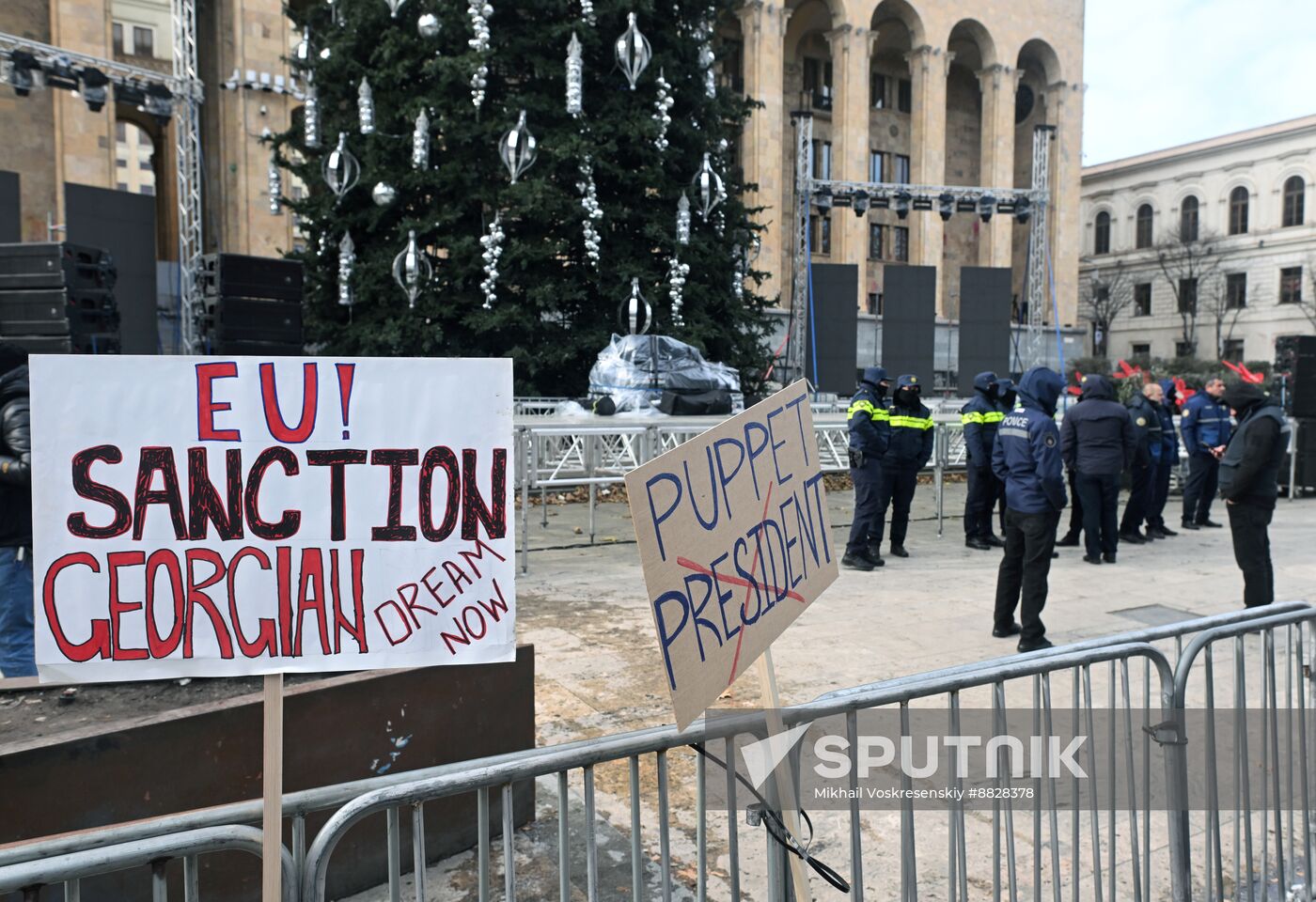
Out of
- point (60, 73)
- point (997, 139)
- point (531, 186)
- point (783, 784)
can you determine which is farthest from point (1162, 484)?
point (997, 139)

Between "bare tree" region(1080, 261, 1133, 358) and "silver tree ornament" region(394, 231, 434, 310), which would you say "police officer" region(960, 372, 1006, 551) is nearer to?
"silver tree ornament" region(394, 231, 434, 310)

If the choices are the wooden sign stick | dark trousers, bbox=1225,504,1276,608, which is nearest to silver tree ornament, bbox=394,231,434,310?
dark trousers, bbox=1225,504,1276,608

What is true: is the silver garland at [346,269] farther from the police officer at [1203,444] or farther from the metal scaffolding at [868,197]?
the police officer at [1203,444]

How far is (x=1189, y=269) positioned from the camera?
2328 inches

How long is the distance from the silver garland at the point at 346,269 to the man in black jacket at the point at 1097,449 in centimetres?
1400

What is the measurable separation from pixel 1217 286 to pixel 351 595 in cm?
6696

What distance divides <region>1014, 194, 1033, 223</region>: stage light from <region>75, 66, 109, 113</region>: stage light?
21.5m

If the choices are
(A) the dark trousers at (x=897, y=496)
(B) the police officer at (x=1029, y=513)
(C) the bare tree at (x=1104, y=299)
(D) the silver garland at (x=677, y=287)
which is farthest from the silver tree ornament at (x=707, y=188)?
(C) the bare tree at (x=1104, y=299)

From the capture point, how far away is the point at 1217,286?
58406 millimetres

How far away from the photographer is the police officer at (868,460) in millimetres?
9211

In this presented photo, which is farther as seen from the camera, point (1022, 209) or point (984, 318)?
point (984, 318)

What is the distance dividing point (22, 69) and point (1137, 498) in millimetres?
20163

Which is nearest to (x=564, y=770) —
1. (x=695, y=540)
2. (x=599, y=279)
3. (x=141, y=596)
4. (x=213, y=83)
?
(x=695, y=540)

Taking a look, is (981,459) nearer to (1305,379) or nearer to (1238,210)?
(1305,379)
